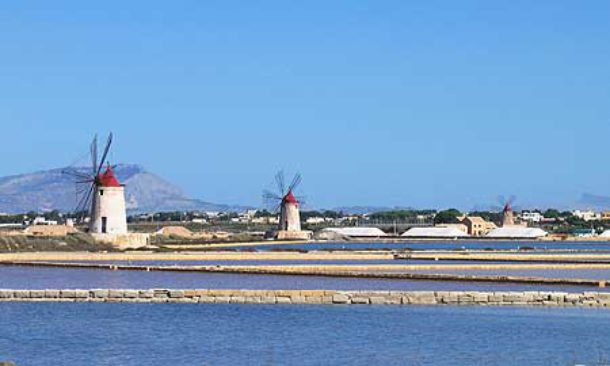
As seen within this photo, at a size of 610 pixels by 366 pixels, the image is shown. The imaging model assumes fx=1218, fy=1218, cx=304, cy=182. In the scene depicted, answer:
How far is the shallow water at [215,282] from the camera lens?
97.7ft

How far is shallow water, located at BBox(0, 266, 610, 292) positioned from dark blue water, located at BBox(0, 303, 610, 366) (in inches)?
244

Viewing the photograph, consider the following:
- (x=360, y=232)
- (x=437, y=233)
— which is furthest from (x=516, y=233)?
(x=360, y=232)

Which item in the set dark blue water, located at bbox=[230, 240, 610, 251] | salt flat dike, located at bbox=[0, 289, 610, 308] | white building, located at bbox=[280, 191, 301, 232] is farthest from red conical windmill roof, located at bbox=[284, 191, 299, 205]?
salt flat dike, located at bbox=[0, 289, 610, 308]

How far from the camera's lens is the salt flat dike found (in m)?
23.9

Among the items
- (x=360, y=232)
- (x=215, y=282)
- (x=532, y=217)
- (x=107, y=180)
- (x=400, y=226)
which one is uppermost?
(x=532, y=217)

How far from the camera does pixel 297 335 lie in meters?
19.1

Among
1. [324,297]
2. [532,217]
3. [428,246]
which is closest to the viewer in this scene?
[324,297]

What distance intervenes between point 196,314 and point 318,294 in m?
3.14

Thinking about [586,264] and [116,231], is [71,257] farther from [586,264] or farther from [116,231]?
[586,264]

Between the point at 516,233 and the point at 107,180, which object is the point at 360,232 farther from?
the point at 107,180

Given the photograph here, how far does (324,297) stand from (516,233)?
97.6 meters

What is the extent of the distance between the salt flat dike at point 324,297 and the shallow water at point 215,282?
435 cm

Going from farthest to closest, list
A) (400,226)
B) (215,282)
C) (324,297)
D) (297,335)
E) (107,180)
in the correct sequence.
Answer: (400,226)
(107,180)
(215,282)
(324,297)
(297,335)

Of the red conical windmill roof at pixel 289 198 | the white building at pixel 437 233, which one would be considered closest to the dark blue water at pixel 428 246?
the red conical windmill roof at pixel 289 198
